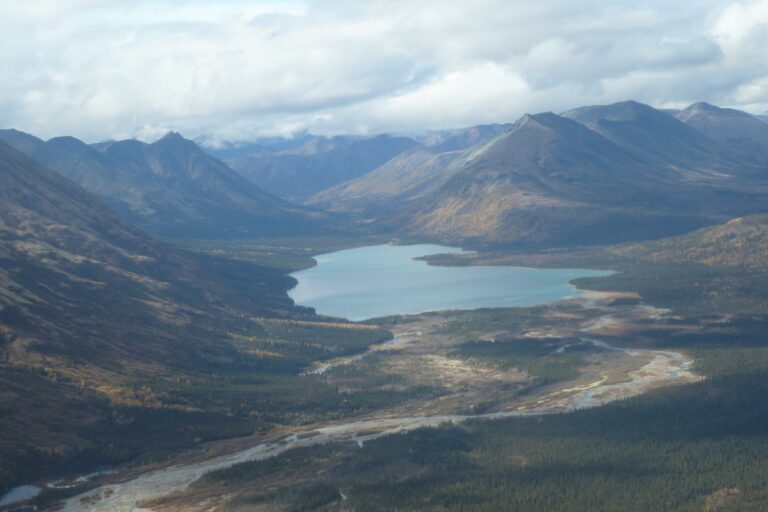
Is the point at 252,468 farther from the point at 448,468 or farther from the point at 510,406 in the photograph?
the point at 510,406

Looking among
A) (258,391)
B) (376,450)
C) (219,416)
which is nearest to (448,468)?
(376,450)

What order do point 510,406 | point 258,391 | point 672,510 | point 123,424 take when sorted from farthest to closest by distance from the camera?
point 258,391 < point 510,406 < point 123,424 < point 672,510

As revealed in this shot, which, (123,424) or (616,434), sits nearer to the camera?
(616,434)

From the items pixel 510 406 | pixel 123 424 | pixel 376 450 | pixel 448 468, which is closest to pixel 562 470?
pixel 448 468

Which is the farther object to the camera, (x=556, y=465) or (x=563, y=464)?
(x=563, y=464)

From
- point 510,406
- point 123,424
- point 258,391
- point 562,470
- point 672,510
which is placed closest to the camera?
point 672,510

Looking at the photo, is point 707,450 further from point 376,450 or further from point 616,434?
point 376,450

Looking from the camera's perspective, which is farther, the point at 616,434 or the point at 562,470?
the point at 616,434

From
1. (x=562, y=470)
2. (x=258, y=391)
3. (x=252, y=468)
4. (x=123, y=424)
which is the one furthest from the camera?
(x=258, y=391)

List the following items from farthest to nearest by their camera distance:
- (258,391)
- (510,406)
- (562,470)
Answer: (258,391) → (510,406) → (562,470)
